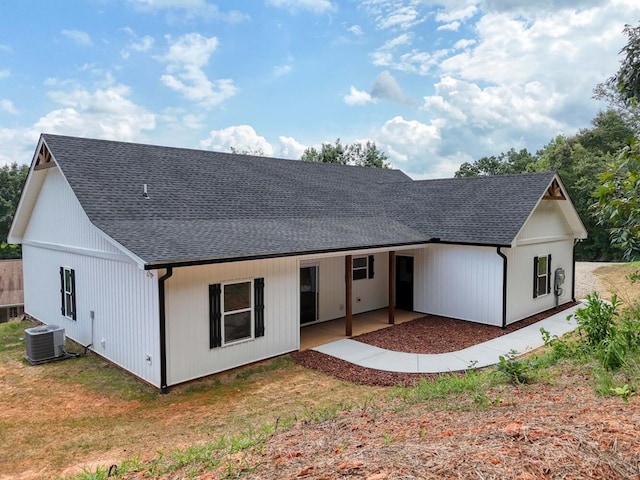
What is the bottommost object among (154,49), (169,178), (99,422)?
(99,422)

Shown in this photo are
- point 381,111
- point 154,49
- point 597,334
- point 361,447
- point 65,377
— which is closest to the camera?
point 361,447

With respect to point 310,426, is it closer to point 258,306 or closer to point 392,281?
point 258,306

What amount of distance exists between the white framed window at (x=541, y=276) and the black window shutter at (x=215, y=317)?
9942 millimetres

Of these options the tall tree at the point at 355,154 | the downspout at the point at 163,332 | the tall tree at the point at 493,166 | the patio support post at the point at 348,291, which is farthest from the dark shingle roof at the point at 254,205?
the tall tree at the point at 493,166

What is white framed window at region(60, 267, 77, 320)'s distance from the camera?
35.4 feet

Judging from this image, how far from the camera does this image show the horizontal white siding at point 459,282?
1196 cm

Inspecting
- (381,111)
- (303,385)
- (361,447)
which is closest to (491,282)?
(303,385)

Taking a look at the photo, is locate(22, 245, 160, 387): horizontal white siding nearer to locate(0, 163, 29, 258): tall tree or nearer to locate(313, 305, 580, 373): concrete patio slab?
locate(313, 305, 580, 373): concrete patio slab

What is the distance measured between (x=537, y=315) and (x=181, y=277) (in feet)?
36.4

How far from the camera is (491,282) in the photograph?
11953 millimetres

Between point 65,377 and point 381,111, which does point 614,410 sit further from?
point 381,111

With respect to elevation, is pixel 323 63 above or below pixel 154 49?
below

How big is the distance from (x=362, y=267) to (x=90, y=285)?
304 inches

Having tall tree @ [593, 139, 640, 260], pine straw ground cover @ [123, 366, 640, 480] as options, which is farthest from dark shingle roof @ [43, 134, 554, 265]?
tall tree @ [593, 139, 640, 260]
